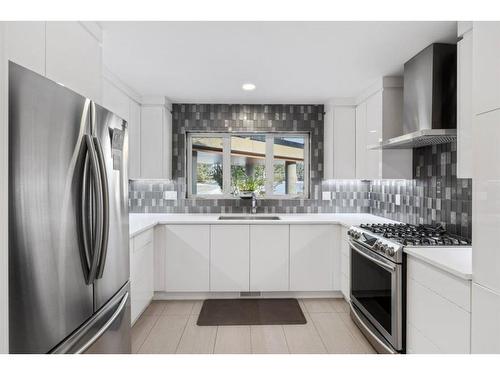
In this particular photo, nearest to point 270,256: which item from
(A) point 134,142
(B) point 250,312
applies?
(B) point 250,312

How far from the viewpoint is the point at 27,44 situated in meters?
1.13

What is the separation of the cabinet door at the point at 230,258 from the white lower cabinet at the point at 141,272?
61 cm

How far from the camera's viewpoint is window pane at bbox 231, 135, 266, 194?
3.84 meters

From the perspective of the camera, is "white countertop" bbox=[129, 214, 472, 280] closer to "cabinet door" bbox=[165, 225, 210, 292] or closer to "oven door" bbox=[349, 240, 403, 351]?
"cabinet door" bbox=[165, 225, 210, 292]

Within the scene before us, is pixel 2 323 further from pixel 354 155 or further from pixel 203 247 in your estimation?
pixel 354 155

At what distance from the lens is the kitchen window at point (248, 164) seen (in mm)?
3828

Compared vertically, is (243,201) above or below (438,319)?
above

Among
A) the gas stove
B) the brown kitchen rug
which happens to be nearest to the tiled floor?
the brown kitchen rug

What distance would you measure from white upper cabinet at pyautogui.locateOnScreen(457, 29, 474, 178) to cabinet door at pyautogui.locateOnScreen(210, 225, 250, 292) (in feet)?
6.49

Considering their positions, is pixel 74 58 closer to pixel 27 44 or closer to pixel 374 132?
pixel 27 44

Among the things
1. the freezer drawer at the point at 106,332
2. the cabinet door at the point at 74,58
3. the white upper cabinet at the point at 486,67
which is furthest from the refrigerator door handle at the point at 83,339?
the white upper cabinet at the point at 486,67

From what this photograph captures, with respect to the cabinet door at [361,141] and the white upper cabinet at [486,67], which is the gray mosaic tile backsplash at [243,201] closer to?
the cabinet door at [361,141]

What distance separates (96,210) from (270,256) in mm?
2146
